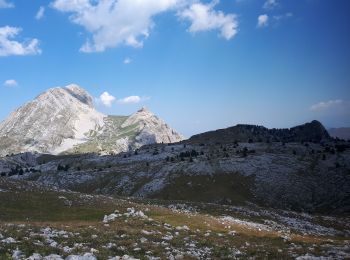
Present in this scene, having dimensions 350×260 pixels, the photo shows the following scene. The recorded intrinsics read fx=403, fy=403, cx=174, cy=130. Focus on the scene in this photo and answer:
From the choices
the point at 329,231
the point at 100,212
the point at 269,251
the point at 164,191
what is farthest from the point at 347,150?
the point at 269,251

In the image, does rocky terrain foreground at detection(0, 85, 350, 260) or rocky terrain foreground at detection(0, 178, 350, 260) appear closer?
rocky terrain foreground at detection(0, 178, 350, 260)

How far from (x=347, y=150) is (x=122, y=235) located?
166 meters

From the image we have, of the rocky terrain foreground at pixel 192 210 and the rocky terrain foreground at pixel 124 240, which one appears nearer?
the rocky terrain foreground at pixel 124 240

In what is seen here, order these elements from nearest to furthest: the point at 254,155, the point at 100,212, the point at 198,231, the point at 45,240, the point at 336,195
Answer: the point at 45,240 → the point at 198,231 → the point at 100,212 → the point at 336,195 → the point at 254,155

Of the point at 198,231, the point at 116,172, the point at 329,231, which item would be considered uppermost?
the point at 116,172

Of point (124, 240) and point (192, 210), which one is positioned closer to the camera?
point (124, 240)

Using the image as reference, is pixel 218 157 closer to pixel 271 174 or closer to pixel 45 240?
pixel 271 174

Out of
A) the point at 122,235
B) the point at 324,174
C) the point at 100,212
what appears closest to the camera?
the point at 122,235

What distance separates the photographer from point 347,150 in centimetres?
17925

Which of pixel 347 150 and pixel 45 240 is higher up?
pixel 347 150

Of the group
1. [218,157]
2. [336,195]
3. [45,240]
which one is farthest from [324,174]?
[45,240]

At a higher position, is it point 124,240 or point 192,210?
point 124,240

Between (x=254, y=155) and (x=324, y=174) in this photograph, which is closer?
(x=324, y=174)

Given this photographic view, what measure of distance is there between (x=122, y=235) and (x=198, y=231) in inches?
426
